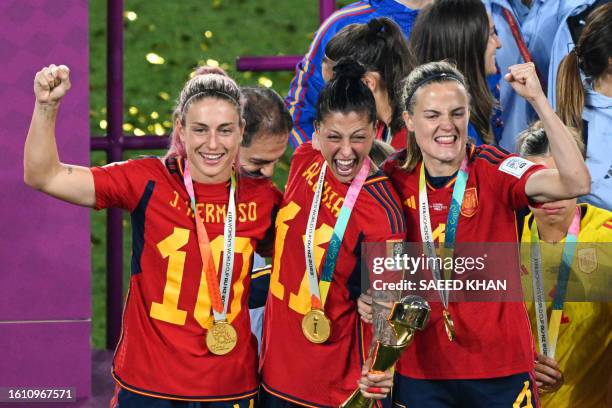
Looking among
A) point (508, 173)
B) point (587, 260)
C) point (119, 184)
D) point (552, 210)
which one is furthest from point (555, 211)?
point (119, 184)

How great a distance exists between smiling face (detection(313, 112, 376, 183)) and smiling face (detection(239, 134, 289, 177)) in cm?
53

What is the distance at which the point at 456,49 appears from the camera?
444 centimetres

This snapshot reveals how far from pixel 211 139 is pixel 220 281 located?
44 cm

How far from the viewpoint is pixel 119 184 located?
3598 mm

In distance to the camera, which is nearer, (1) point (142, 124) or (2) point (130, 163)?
(2) point (130, 163)

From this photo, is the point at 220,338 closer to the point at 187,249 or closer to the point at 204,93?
the point at 187,249

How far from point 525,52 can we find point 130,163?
207cm

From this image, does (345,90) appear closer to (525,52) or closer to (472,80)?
(472,80)

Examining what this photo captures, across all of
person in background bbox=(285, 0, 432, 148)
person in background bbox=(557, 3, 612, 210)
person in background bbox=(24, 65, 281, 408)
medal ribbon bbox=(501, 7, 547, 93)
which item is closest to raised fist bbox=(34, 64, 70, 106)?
person in background bbox=(24, 65, 281, 408)

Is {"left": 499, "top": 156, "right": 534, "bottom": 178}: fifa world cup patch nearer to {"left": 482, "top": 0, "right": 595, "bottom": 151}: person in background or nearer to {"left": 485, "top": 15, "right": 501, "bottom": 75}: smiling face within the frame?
{"left": 485, "top": 15, "right": 501, "bottom": 75}: smiling face

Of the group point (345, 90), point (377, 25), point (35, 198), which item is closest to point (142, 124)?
point (35, 198)

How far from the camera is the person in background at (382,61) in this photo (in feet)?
14.0

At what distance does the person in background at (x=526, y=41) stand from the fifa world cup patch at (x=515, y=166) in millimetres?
1377

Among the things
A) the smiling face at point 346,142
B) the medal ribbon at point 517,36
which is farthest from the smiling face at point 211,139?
the medal ribbon at point 517,36
